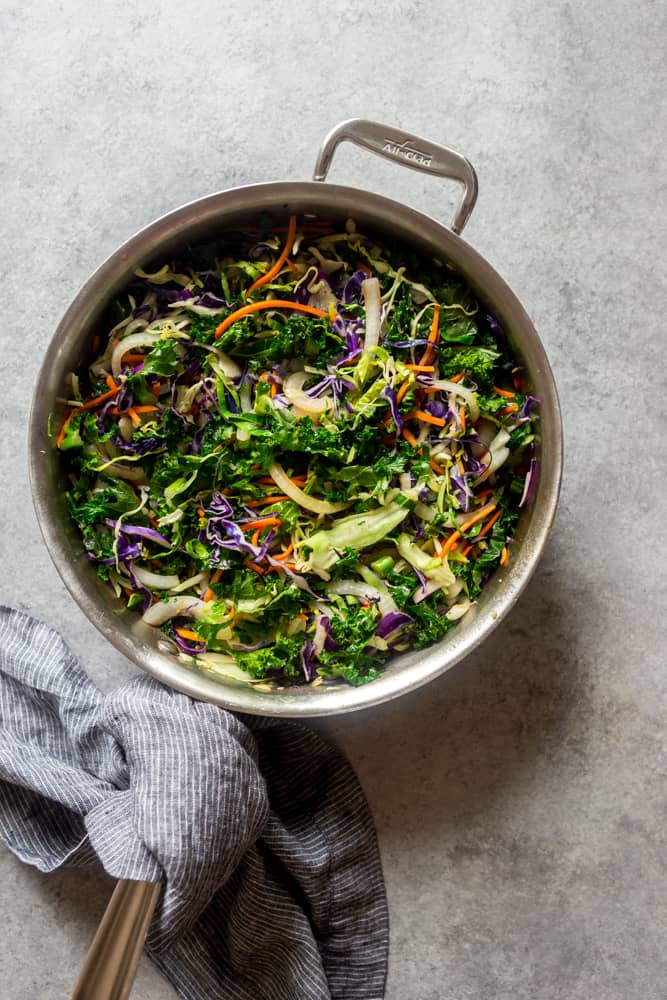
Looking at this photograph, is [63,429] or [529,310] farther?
[529,310]

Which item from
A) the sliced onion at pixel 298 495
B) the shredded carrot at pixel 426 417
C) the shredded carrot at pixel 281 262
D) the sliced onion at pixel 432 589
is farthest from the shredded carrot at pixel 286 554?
the shredded carrot at pixel 281 262

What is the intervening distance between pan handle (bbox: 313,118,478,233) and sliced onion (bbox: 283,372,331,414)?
1.55ft

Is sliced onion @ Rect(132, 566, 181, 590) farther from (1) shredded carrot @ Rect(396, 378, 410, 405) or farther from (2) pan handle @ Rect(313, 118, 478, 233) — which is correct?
(2) pan handle @ Rect(313, 118, 478, 233)

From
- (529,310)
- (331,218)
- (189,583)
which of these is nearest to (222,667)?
(189,583)

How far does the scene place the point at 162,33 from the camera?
2408mm

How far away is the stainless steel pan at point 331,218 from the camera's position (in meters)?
1.96

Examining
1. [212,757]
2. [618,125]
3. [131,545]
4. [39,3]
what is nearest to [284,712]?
[212,757]

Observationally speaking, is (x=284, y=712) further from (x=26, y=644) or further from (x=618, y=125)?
(x=618, y=125)

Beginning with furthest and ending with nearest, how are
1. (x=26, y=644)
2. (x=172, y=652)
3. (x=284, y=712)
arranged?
1. (x=26, y=644)
2. (x=172, y=652)
3. (x=284, y=712)

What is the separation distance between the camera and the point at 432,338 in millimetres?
2104

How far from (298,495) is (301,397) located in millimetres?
239

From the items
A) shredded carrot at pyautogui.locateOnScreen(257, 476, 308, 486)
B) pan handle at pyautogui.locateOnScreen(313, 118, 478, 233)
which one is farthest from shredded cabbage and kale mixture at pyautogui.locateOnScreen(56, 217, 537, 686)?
pan handle at pyautogui.locateOnScreen(313, 118, 478, 233)

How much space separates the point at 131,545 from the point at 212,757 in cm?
56

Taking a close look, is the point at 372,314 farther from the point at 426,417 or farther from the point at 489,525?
the point at 489,525
